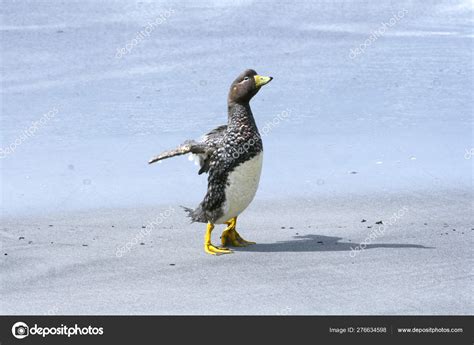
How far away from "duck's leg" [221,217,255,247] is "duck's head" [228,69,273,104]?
115 cm

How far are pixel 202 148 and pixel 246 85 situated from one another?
2.21 feet

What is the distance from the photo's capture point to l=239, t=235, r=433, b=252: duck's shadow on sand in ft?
31.8

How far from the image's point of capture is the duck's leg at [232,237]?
9.81 meters

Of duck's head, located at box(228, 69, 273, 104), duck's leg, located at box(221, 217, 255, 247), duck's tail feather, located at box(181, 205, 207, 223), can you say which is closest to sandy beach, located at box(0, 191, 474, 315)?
duck's leg, located at box(221, 217, 255, 247)

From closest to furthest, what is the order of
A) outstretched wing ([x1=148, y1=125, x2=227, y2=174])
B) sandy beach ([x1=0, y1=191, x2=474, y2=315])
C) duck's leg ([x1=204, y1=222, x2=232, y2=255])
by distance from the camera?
1. sandy beach ([x1=0, y1=191, x2=474, y2=315])
2. outstretched wing ([x1=148, y1=125, x2=227, y2=174])
3. duck's leg ([x1=204, y1=222, x2=232, y2=255])

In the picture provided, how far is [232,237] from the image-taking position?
984 cm

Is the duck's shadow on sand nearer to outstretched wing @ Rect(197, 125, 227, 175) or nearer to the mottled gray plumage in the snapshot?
the mottled gray plumage

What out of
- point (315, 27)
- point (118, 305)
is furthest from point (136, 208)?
point (315, 27)

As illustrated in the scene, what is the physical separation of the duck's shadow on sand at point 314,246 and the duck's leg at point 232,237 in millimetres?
82

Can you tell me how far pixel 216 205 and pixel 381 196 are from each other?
249 centimetres

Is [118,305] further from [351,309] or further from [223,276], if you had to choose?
[351,309]

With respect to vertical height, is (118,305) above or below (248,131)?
below

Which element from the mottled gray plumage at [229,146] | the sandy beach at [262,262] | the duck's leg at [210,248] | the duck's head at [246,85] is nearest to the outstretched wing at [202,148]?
the mottled gray plumage at [229,146]

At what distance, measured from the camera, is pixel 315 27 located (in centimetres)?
1833
